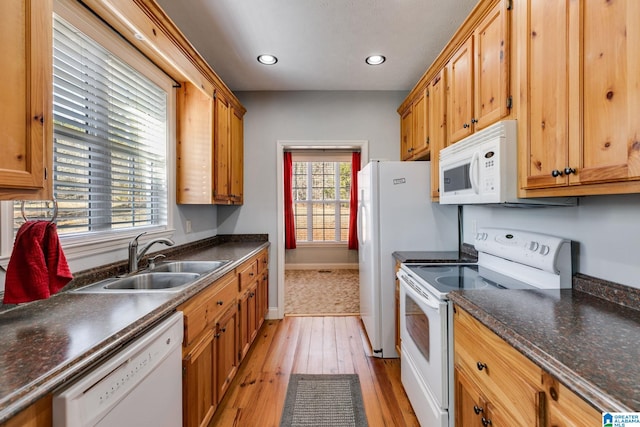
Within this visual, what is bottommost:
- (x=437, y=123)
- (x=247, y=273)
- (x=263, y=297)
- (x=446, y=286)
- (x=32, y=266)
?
(x=263, y=297)

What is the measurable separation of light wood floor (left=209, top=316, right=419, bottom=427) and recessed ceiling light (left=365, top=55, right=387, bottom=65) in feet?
8.58

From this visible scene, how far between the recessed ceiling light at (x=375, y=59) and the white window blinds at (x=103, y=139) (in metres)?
1.77

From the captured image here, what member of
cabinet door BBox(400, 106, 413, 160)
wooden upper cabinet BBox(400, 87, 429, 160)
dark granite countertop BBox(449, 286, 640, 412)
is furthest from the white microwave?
cabinet door BBox(400, 106, 413, 160)

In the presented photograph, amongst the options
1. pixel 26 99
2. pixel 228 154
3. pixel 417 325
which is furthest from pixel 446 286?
pixel 228 154

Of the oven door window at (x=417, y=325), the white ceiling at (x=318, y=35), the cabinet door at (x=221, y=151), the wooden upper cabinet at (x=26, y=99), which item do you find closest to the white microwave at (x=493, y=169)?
the oven door window at (x=417, y=325)

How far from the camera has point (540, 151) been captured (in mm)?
1262

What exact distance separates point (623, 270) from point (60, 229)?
2.50 m

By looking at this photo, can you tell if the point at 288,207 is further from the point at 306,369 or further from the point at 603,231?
the point at 603,231

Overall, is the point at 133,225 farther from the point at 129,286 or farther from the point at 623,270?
the point at 623,270

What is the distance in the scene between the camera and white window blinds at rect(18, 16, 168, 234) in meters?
1.45

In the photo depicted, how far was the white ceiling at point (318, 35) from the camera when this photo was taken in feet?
6.55

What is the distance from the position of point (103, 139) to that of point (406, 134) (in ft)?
8.70

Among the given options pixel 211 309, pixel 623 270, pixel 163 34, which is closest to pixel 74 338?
pixel 211 309

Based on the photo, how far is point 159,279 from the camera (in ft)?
6.01
